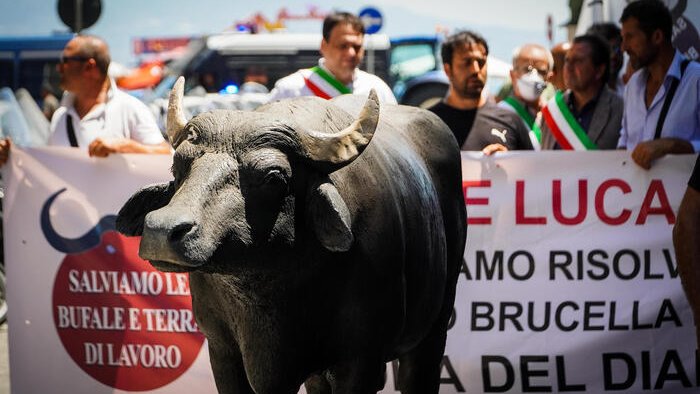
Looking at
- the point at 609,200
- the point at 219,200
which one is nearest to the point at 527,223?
the point at 609,200

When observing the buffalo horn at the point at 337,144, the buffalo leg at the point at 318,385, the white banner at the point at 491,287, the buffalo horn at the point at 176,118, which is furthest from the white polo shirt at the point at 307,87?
the buffalo horn at the point at 337,144

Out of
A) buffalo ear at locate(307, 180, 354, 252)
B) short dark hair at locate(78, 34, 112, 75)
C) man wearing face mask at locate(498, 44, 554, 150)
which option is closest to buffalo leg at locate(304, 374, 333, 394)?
buffalo ear at locate(307, 180, 354, 252)

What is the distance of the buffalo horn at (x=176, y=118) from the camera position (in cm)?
396

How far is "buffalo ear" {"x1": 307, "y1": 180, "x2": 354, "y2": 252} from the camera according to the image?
3725 millimetres

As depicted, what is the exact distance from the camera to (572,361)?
6.61 m

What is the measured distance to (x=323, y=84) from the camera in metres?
6.68

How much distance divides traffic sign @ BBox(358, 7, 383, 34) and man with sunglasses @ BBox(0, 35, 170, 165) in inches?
494

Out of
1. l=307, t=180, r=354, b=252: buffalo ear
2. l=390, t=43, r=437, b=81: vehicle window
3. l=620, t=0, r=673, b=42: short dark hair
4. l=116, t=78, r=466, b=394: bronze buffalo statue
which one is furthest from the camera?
l=390, t=43, r=437, b=81: vehicle window

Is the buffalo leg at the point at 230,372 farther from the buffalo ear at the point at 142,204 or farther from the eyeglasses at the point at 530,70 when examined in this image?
the eyeglasses at the point at 530,70

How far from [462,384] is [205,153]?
134 inches

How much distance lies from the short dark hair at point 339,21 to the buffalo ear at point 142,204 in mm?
3034

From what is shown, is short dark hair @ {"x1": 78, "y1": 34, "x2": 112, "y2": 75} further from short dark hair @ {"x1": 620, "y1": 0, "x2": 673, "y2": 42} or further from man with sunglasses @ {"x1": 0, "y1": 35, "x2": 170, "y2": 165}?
short dark hair @ {"x1": 620, "y1": 0, "x2": 673, "y2": 42}

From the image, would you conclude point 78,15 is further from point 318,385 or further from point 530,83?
point 318,385

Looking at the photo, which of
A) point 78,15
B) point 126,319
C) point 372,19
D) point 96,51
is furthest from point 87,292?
point 372,19
